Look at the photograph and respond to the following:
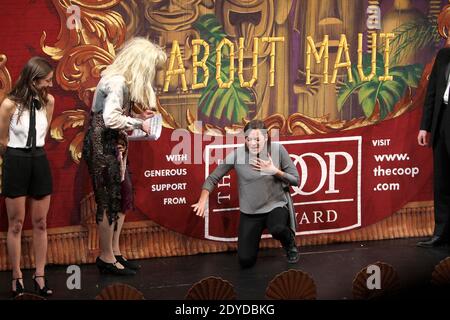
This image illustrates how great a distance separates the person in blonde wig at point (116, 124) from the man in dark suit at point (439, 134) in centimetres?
189

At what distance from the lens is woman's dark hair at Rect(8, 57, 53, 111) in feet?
23.4

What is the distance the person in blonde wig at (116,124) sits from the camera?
7.50m

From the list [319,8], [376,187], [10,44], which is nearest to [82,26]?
[10,44]

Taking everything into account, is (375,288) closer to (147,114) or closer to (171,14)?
(147,114)

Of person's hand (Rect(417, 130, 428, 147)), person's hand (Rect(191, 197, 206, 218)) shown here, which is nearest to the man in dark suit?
person's hand (Rect(417, 130, 428, 147))

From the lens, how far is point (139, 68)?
7.60m

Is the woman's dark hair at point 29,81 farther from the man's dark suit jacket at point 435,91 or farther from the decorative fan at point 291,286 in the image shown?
the man's dark suit jacket at point 435,91

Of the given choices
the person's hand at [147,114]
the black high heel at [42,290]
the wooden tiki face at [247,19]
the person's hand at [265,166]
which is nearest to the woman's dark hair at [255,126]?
the person's hand at [265,166]

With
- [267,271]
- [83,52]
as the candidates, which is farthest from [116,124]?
[267,271]

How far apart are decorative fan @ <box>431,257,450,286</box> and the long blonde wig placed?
1994 millimetres

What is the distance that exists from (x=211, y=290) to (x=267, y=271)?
126cm

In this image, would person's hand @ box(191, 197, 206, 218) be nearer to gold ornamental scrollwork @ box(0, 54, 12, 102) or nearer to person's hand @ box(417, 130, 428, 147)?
gold ornamental scrollwork @ box(0, 54, 12, 102)

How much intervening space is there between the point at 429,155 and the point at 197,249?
1.81 metres
